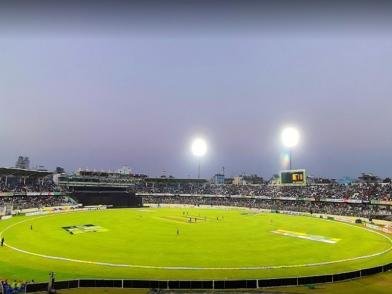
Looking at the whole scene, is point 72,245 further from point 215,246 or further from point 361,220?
point 361,220

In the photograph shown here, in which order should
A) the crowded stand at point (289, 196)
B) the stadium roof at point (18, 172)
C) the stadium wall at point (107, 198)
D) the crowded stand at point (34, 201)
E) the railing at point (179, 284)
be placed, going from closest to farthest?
the railing at point (179, 284), the crowded stand at point (34, 201), the crowded stand at point (289, 196), the stadium roof at point (18, 172), the stadium wall at point (107, 198)

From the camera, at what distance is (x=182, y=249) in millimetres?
47688

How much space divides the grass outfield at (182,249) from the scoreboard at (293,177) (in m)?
29.6

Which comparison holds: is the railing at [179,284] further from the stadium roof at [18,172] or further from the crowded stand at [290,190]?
the stadium roof at [18,172]

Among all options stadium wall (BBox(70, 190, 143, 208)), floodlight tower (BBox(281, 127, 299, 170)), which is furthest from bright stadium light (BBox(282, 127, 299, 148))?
stadium wall (BBox(70, 190, 143, 208))

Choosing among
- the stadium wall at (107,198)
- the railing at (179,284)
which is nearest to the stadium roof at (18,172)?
the stadium wall at (107,198)

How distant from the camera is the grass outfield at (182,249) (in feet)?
120

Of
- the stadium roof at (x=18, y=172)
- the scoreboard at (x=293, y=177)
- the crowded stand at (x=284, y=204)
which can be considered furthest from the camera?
the scoreboard at (x=293, y=177)

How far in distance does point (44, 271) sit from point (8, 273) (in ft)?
9.79

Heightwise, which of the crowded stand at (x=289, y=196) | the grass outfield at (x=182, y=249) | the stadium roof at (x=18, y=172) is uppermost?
the stadium roof at (x=18, y=172)

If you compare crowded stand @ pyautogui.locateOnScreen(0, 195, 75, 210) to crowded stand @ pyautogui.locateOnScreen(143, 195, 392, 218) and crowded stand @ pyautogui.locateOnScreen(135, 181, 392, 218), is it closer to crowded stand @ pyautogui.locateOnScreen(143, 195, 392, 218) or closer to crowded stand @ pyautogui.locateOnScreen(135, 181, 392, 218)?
crowded stand @ pyautogui.locateOnScreen(143, 195, 392, 218)

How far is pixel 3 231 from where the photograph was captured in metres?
60.6

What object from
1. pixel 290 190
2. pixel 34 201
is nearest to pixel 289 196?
pixel 290 190

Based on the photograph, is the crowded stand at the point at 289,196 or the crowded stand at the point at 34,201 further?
the crowded stand at the point at 289,196
